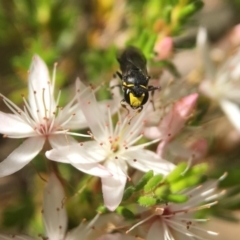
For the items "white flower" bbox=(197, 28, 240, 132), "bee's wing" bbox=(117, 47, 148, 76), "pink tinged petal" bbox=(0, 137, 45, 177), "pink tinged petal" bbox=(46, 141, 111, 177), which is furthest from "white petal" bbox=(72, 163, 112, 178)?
"white flower" bbox=(197, 28, 240, 132)

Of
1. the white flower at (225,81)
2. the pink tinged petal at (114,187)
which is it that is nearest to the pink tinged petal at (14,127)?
the pink tinged petal at (114,187)

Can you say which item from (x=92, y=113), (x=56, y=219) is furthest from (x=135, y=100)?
(x=56, y=219)

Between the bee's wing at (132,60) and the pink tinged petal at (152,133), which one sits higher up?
the bee's wing at (132,60)

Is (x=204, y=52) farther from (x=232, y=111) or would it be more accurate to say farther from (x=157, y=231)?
(x=157, y=231)

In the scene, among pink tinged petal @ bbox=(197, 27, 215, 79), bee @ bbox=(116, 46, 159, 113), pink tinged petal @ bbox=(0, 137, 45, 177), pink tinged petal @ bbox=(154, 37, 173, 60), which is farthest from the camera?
pink tinged petal @ bbox=(197, 27, 215, 79)

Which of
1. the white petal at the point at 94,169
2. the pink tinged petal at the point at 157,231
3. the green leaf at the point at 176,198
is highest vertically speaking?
the white petal at the point at 94,169

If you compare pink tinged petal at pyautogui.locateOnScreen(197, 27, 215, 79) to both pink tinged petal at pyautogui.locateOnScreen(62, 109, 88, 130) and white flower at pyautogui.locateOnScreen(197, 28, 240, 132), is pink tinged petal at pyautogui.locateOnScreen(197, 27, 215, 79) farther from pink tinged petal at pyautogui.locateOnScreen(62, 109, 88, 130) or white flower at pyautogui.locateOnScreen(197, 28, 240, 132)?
pink tinged petal at pyautogui.locateOnScreen(62, 109, 88, 130)

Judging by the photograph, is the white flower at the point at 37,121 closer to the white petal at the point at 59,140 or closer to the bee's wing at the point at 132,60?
the white petal at the point at 59,140
